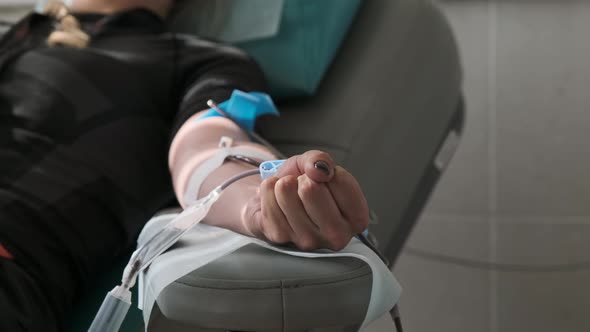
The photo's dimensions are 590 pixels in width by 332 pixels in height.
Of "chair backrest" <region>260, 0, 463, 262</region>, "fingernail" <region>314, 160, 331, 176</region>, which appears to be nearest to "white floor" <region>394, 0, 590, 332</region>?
"chair backrest" <region>260, 0, 463, 262</region>

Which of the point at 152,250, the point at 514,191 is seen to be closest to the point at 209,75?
the point at 152,250

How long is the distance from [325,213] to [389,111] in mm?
625

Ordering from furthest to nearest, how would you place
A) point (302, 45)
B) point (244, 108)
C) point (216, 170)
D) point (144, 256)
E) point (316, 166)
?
1. point (302, 45)
2. point (244, 108)
3. point (216, 170)
4. point (144, 256)
5. point (316, 166)

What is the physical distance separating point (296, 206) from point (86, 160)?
0.50m

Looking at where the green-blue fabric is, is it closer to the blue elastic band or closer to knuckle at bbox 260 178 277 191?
the blue elastic band

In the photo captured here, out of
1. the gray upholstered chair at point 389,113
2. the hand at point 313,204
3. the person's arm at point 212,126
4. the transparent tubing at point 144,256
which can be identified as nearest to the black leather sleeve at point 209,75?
the person's arm at point 212,126

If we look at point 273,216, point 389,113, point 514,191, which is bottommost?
point 514,191

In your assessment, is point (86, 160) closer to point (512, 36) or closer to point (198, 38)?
point (198, 38)

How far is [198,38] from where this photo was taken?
134 cm

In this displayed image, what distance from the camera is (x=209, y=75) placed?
1.20 m

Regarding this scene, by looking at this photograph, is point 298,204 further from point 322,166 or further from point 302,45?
point 302,45

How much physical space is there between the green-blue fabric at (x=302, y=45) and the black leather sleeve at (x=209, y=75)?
0.09 metres

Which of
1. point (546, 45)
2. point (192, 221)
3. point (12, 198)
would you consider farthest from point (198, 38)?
point (546, 45)

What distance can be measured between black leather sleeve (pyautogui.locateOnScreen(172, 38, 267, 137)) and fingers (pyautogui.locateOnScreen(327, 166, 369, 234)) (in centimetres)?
42
